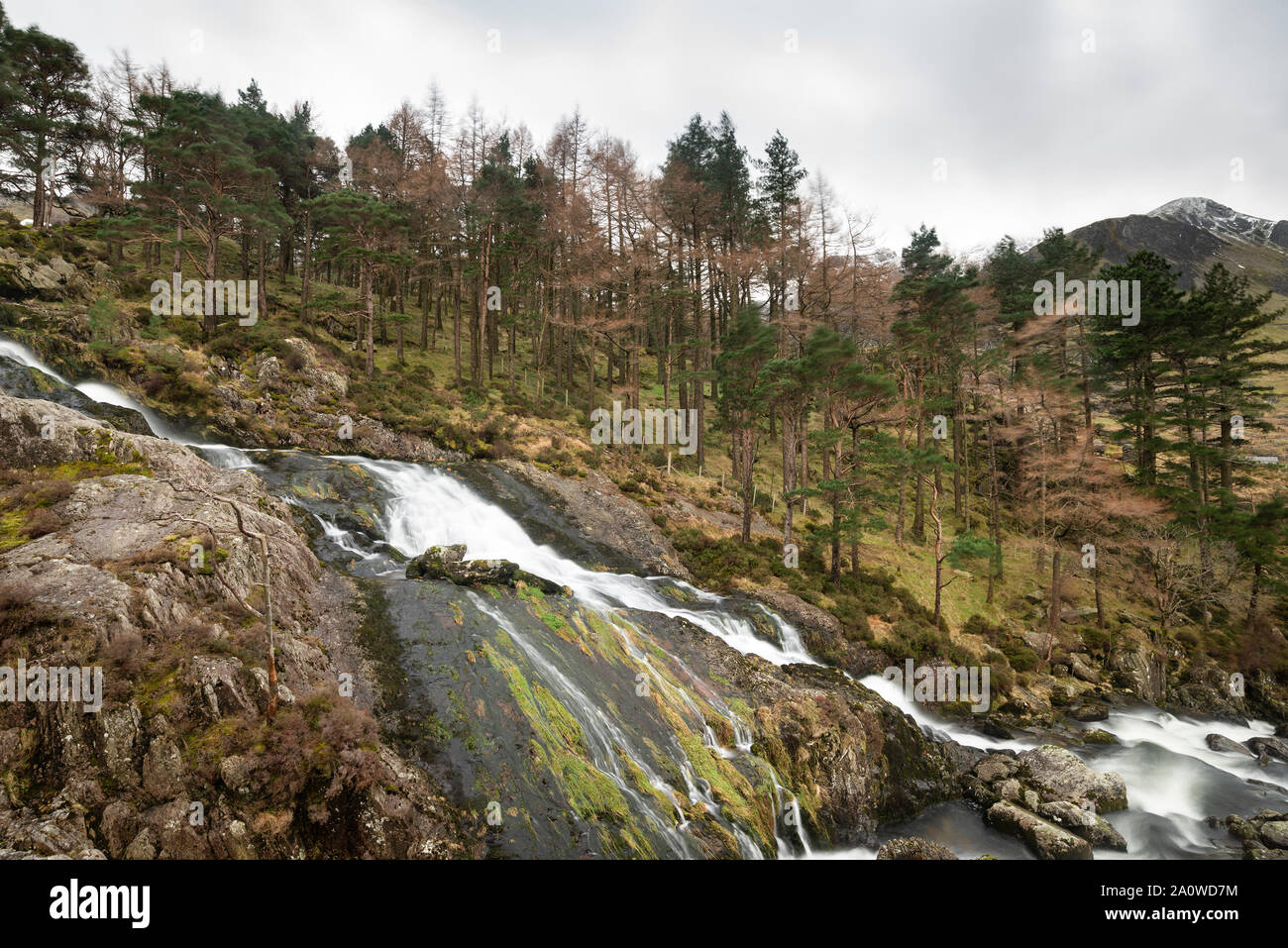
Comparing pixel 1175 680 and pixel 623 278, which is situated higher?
pixel 623 278

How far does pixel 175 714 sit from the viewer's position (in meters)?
6.79

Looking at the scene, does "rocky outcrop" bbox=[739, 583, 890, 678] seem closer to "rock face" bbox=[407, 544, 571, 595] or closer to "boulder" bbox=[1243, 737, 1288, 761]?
"rock face" bbox=[407, 544, 571, 595]

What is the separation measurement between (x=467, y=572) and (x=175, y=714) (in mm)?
7067

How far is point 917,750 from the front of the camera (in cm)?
1364

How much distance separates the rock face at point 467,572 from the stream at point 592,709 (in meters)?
0.52

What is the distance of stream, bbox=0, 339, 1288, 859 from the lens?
8758 mm

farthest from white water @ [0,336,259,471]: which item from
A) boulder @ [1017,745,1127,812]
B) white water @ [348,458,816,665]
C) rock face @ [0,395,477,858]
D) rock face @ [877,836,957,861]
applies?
boulder @ [1017,745,1127,812]

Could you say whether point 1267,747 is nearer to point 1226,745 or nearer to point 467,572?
point 1226,745

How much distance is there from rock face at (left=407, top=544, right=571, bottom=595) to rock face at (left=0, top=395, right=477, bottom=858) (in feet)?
10.5

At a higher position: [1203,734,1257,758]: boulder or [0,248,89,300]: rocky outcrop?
[0,248,89,300]: rocky outcrop

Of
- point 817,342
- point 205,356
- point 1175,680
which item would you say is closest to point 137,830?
point 817,342

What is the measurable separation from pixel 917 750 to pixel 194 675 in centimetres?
1557

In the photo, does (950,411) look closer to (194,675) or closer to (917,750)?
(917,750)

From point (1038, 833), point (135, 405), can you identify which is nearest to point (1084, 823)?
point (1038, 833)
